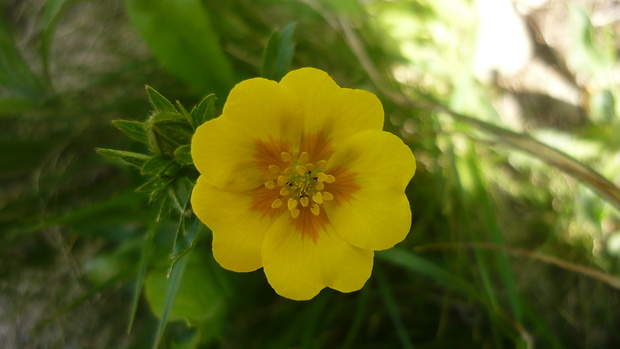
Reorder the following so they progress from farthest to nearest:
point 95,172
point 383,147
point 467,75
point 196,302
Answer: point 95,172 < point 467,75 < point 196,302 < point 383,147

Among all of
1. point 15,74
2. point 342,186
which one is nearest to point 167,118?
point 342,186

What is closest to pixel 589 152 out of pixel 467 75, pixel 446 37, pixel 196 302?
pixel 467 75

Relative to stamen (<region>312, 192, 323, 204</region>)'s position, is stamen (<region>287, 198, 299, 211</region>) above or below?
below

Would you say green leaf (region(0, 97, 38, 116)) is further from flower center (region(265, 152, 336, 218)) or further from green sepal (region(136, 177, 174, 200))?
flower center (region(265, 152, 336, 218))

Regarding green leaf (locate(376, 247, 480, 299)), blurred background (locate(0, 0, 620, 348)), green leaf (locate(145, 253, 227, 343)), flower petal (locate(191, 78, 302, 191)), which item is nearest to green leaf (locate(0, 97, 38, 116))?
blurred background (locate(0, 0, 620, 348))

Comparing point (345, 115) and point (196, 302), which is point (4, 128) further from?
point (345, 115)

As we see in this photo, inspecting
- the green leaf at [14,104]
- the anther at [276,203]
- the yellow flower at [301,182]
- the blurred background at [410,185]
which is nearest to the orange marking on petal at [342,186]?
the yellow flower at [301,182]
